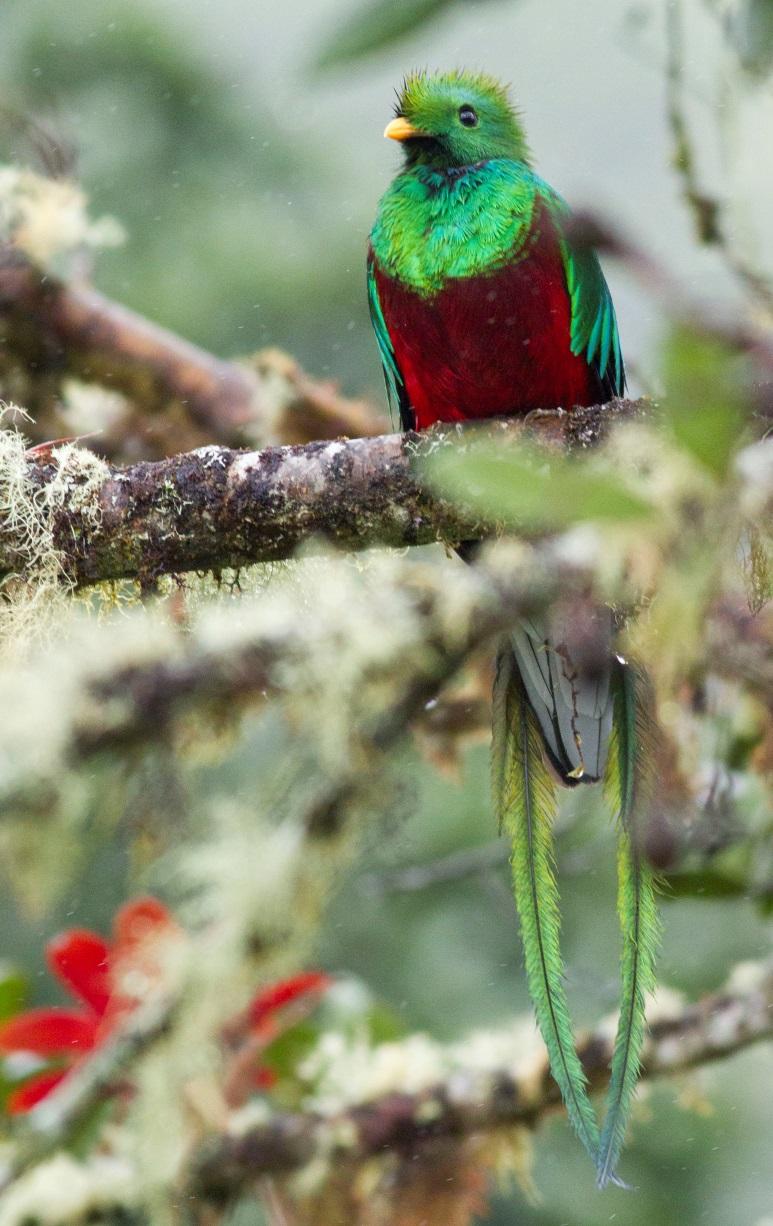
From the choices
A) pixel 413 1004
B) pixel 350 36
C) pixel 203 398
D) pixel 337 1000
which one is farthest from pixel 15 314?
pixel 413 1004

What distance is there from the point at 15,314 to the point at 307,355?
10.7 feet

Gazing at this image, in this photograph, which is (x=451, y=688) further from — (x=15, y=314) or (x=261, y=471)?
(x=15, y=314)

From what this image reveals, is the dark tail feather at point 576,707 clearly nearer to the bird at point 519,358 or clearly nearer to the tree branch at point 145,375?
the bird at point 519,358

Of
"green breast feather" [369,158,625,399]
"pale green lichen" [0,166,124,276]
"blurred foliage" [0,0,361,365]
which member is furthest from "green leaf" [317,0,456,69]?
"blurred foliage" [0,0,361,365]

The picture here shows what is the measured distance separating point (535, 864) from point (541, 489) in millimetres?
1193

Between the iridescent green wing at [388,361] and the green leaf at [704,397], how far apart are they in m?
1.96

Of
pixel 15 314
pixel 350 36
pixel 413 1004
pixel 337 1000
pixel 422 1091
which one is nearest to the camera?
pixel 350 36

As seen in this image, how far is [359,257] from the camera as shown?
6.32m

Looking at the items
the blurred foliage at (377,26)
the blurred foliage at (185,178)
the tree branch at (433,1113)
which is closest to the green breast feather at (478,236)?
the tree branch at (433,1113)

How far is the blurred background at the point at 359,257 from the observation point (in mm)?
4746

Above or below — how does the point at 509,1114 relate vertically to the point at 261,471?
below

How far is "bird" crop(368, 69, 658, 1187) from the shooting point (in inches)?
68.4

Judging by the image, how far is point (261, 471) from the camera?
6.03 ft

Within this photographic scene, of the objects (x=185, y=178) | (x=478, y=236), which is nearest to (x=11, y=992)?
(x=478, y=236)
